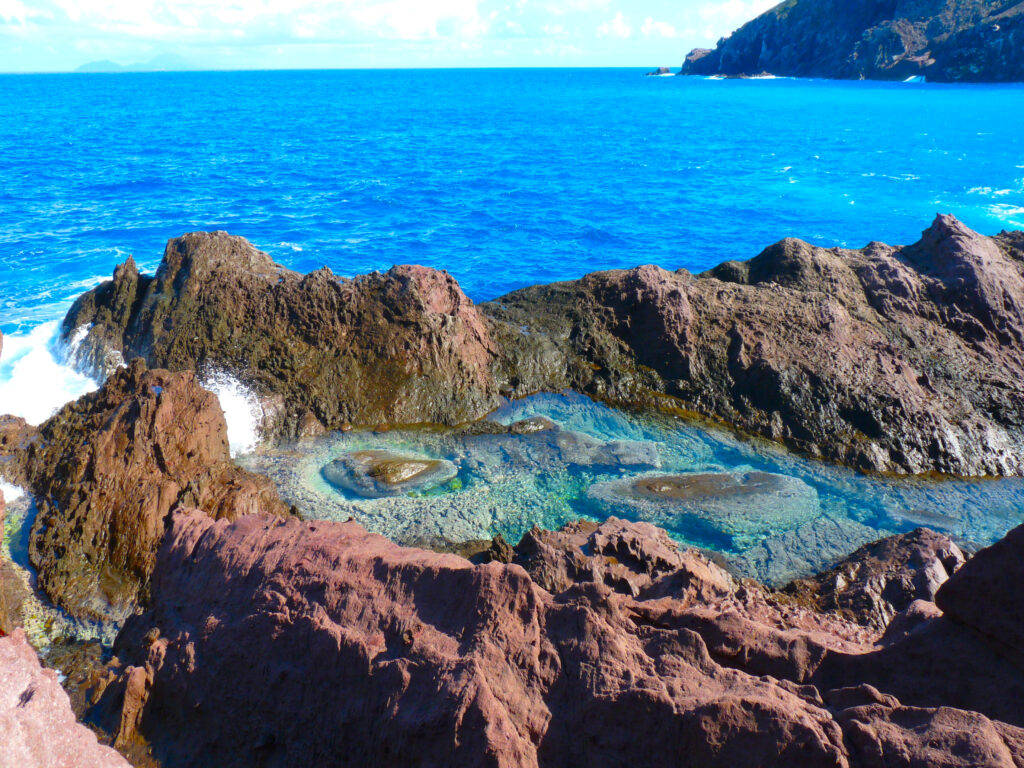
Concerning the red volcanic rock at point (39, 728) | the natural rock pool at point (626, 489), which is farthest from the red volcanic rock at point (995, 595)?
the red volcanic rock at point (39, 728)

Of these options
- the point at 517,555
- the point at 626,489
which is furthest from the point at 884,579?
the point at 517,555

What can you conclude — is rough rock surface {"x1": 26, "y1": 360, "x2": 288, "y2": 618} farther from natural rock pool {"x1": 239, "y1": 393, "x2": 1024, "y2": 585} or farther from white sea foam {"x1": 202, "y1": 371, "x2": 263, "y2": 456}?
white sea foam {"x1": 202, "y1": 371, "x2": 263, "y2": 456}

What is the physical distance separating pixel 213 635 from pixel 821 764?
18.3ft

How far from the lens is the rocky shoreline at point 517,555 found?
5.50 metres

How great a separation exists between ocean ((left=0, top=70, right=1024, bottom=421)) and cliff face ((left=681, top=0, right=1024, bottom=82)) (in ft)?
102

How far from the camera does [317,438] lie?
45.3ft

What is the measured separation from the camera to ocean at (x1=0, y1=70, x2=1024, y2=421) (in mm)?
28375

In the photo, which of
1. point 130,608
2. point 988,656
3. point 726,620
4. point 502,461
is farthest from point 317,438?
point 988,656

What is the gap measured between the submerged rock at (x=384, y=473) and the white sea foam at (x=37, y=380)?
7.03 m

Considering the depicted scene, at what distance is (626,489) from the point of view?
40.7 ft

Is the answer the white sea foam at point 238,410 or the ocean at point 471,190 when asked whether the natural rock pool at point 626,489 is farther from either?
the ocean at point 471,190

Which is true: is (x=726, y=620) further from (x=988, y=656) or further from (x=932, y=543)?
(x=932, y=543)

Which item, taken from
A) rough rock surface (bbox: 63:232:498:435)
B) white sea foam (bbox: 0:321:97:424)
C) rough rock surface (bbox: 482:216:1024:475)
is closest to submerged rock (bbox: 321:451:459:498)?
rough rock surface (bbox: 63:232:498:435)

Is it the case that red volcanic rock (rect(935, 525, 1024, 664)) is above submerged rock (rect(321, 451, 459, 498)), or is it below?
above
